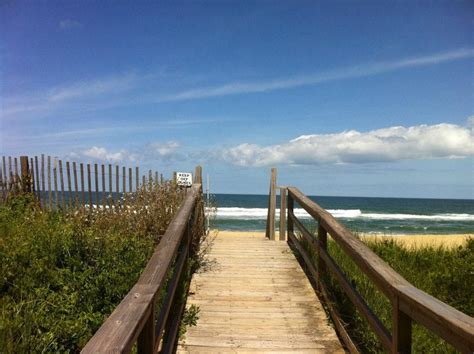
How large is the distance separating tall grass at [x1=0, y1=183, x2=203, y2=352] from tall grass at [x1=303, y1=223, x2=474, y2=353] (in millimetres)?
2504

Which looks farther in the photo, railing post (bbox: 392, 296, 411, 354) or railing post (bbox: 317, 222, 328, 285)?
railing post (bbox: 317, 222, 328, 285)

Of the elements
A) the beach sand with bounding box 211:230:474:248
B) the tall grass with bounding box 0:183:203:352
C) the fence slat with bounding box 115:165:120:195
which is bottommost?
the beach sand with bounding box 211:230:474:248

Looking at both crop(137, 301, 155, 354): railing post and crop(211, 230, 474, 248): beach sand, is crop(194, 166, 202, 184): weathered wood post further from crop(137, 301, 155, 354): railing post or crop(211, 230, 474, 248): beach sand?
crop(137, 301, 155, 354): railing post

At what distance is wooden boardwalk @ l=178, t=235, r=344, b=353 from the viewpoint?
150 inches

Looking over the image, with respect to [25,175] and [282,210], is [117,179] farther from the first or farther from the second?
[282,210]

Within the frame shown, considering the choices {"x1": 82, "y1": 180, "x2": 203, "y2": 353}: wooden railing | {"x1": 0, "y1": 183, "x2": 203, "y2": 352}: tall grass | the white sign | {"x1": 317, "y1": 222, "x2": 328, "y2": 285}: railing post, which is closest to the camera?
{"x1": 82, "y1": 180, "x2": 203, "y2": 353}: wooden railing

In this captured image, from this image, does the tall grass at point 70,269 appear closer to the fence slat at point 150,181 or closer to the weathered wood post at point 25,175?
the fence slat at point 150,181

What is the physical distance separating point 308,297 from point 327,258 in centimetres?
71

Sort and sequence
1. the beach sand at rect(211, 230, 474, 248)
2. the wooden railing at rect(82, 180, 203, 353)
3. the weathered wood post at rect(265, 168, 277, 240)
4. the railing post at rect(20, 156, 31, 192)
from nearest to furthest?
the wooden railing at rect(82, 180, 203, 353) < the beach sand at rect(211, 230, 474, 248) < the weathered wood post at rect(265, 168, 277, 240) < the railing post at rect(20, 156, 31, 192)

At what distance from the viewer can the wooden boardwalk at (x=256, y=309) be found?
3816 mm

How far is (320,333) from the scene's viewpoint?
405 cm

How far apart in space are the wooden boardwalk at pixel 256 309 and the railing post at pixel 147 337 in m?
1.24

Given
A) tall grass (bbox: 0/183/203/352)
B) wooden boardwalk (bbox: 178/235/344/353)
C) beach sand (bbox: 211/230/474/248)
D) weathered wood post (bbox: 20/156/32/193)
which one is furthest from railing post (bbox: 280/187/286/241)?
weathered wood post (bbox: 20/156/32/193)

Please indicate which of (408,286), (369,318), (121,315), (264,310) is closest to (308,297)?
(264,310)
